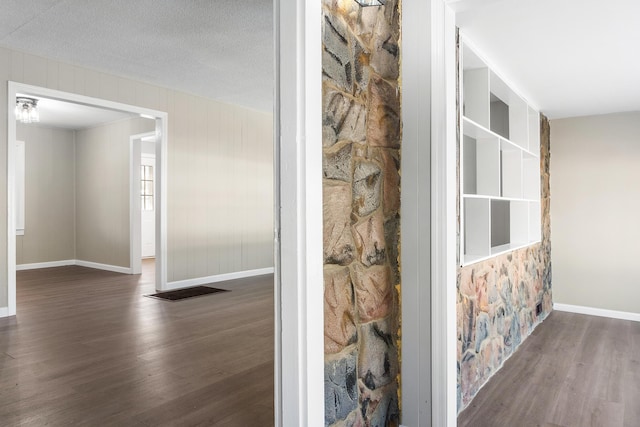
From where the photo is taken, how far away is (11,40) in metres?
3.88

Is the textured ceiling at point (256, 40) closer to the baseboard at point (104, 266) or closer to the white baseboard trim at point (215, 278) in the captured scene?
the white baseboard trim at point (215, 278)

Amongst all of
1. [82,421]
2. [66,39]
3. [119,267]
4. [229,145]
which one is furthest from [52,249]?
[82,421]

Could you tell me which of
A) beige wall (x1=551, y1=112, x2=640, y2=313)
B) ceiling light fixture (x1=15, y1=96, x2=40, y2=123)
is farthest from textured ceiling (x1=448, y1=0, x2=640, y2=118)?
ceiling light fixture (x1=15, y1=96, x2=40, y2=123)

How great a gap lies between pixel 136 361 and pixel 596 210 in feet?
15.6

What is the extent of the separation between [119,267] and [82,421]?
17.3 ft

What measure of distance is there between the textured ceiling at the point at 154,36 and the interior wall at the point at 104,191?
2309 mm

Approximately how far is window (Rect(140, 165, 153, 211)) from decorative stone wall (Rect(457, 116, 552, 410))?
7.50 meters

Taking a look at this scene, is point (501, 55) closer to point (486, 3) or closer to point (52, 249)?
point (486, 3)

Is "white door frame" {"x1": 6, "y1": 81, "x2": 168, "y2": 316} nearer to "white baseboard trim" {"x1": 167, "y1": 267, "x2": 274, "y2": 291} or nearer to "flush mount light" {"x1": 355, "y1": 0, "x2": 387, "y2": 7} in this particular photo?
"white baseboard trim" {"x1": 167, "y1": 267, "x2": 274, "y2": 291}

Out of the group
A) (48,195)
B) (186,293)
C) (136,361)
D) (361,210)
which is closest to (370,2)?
(361,210)

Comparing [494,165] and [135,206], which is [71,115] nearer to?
[135,206]

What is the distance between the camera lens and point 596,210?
462cm

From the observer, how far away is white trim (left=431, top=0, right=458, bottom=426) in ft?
6.25

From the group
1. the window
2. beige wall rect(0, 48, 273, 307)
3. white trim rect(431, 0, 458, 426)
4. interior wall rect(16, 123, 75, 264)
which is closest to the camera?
white trim rect(431, 0, 458, 426)
